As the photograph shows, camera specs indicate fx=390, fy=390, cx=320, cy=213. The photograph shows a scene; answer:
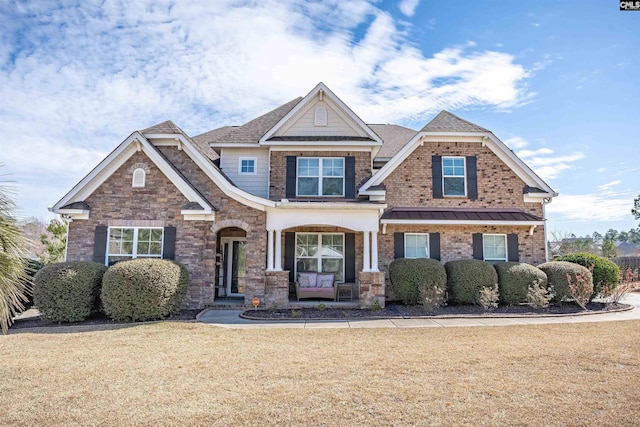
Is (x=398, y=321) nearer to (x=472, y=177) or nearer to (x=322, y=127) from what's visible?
(x=472, y=177)

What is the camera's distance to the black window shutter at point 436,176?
15.1m

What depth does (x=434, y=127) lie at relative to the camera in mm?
15297

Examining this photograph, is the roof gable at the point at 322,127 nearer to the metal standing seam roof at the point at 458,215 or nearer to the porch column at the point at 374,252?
the metal standing seam roof at the point at 458,215

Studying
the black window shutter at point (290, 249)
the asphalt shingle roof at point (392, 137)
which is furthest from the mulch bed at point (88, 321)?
the asphalt shingle roof at point (392, 137)

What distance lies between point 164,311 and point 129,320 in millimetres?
938

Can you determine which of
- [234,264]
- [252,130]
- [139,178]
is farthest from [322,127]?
[139,178]

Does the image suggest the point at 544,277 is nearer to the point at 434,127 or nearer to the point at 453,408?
the point at 434,127

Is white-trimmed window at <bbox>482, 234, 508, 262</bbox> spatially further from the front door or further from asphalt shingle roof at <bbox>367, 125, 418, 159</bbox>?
the front door

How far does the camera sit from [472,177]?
15.2m

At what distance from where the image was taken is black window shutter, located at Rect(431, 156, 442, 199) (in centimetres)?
1515

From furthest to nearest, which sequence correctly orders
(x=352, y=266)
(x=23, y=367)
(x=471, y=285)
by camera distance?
(x=352, y=266) → (x=471, y=285) → (x=23, y=367)

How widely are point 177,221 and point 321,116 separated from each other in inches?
268

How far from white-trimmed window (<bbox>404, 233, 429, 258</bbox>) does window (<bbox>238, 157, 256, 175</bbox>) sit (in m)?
6.69

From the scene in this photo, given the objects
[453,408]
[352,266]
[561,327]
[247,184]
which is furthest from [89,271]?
[561,327]
